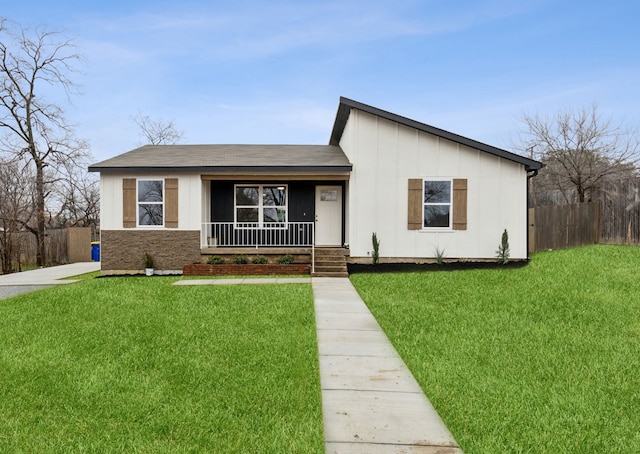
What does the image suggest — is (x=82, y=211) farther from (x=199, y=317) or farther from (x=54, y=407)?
(x=54, y=407)

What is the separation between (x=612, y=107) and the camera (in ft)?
59.9

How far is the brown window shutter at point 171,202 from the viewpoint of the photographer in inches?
475

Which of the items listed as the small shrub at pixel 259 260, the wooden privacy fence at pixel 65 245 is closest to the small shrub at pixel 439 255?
the small shrub at pixel 259 260

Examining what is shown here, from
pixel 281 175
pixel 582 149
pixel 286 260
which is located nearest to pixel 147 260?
pixel 286 260

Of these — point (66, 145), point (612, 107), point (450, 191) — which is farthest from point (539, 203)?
point (66, 145)

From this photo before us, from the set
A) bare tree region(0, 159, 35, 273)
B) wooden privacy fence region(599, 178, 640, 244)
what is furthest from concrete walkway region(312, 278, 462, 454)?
bare tree region(0, 159, 35, 273)

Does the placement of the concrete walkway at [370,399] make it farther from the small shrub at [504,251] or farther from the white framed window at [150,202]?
the white framed window at [150,202]

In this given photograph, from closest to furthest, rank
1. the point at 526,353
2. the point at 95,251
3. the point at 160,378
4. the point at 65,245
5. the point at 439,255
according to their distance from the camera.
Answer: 1. the point at 160,378
2. the point at 526,353
3. the point at 439,255
4. the point at 65,245
5. the point at 95,251

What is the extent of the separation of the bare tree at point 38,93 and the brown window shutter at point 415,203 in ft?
56.0

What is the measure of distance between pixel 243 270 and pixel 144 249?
11.1ft

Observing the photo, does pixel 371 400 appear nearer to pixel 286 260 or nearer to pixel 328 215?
pixel 286 260

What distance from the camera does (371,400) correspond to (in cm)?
348

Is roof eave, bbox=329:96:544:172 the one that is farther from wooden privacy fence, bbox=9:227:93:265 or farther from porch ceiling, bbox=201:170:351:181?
wooden privacy fence, bbox=9:227:93:265

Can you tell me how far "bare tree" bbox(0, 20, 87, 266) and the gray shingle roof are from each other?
→ 7.88 meters
